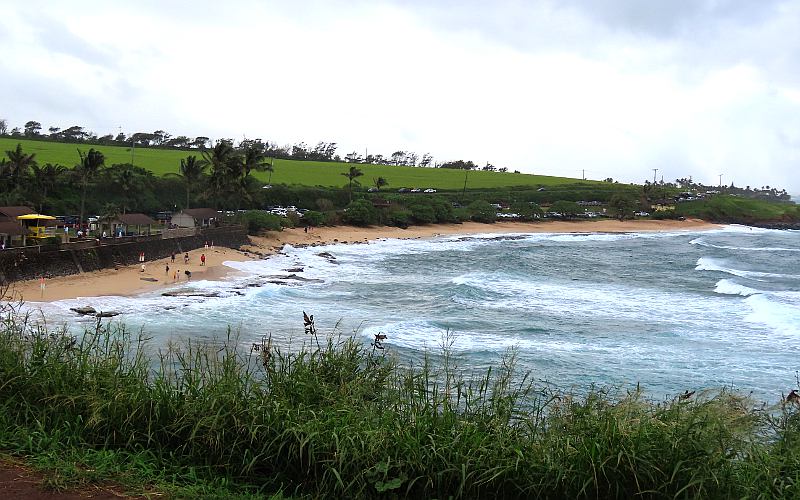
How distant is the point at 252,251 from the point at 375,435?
39166 millimetres

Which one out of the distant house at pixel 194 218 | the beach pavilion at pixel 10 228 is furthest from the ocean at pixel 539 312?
the beach pavilion at pixel 10 228

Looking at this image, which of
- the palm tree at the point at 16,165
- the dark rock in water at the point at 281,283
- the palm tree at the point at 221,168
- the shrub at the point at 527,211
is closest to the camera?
the dark rock in water at the point at 281,283

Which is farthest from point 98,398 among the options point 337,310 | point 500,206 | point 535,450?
point 500,206

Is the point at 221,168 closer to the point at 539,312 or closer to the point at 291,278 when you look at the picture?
the point at 291,278

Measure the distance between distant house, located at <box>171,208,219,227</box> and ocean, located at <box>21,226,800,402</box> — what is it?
718 cm

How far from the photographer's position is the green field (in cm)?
7800

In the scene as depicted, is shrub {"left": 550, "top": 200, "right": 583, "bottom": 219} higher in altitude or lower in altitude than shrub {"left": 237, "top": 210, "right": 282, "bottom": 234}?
higher

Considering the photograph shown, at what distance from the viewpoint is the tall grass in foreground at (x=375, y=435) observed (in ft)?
15.9

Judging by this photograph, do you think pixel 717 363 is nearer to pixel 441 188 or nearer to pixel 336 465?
pixel 336 465

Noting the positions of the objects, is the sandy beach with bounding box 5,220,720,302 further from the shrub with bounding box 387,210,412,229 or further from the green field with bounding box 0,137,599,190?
the green field with bounding box 0,137,599,190

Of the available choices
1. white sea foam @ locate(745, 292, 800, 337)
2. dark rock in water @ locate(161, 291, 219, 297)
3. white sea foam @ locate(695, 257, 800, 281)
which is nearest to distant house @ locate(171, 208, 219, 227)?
dark rock in water @ locate(161, 291, 219, 297)

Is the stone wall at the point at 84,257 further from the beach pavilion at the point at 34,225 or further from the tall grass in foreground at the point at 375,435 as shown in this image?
the tall grass in foreground at the point at 375,435

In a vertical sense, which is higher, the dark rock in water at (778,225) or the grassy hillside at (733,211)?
the grassy hillside at (733,211)

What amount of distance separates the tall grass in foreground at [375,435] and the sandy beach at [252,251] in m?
3.02
